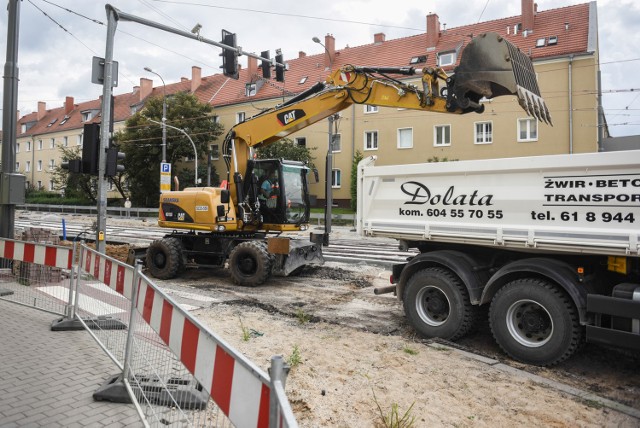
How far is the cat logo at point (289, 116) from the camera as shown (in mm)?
10055

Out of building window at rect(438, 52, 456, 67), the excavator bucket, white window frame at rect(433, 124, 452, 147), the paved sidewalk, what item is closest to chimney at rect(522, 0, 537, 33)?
building window at rect(438, 52, 456, 67)

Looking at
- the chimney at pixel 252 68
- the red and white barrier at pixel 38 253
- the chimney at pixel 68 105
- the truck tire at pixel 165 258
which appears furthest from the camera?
the chimney at pixel 68 105

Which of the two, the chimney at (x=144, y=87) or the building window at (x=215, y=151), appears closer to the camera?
the building window at (x=215, y=151)

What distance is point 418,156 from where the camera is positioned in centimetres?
3572

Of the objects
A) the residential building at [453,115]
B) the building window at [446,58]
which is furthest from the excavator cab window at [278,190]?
the building window at [446,58]

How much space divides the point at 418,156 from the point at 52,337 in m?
32.0

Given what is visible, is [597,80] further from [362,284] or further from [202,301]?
[202,301]

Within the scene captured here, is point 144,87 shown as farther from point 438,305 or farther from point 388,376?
point 388,376

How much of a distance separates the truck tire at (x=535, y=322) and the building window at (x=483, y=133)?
29.3 meters

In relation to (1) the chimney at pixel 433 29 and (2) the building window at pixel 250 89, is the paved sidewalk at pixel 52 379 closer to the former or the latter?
(1) the chimney at pixel 433 29

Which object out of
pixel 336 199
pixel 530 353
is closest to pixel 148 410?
pixel 530 353

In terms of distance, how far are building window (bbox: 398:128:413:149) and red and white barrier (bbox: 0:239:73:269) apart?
102 ft

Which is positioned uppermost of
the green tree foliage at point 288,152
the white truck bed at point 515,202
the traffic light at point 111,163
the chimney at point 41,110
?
the chimney at point 41,110

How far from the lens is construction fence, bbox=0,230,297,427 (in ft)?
6.91
